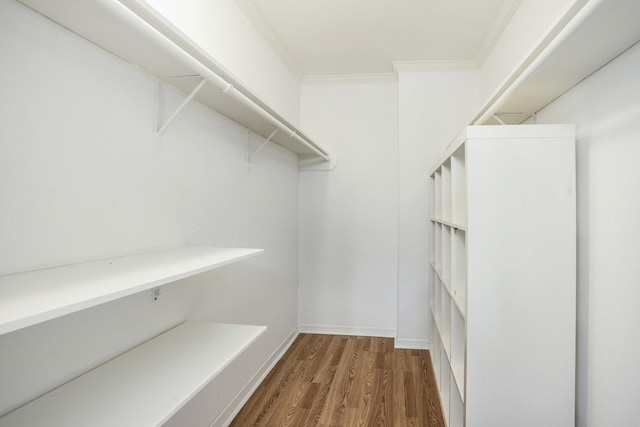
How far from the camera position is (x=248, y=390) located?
81.4 inches

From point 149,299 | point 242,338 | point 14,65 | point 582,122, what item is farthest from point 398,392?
point 14,65

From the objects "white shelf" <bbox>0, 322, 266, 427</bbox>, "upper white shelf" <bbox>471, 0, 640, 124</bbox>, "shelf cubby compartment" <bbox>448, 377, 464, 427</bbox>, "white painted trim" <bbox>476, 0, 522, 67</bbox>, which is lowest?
"shelf cubby compartment" <bbox>448, 377, 464, 427</bbox>

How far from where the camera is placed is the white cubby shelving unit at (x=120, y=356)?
604 mm

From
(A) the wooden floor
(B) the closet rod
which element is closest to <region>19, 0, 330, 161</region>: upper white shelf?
(B) the closet rod

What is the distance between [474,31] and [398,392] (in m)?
2.67

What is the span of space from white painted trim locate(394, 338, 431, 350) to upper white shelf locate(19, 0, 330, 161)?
242 cm

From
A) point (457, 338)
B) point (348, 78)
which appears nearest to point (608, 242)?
point (457, 338)

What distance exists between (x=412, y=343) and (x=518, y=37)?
250cm

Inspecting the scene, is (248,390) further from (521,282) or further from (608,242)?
(608,242)

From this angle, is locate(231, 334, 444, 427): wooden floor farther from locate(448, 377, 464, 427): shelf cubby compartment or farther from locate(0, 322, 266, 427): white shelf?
locate(0, 322, 266, 427): white shelf

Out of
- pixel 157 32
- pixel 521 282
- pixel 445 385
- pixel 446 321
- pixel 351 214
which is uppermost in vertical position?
pixel 157 32

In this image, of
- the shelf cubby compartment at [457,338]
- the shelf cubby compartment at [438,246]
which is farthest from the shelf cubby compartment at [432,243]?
the shelf cubby compartment at [457,338]

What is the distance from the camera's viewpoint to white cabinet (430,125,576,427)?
1.31 m

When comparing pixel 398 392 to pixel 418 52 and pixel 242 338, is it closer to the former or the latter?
pixel 242 338
